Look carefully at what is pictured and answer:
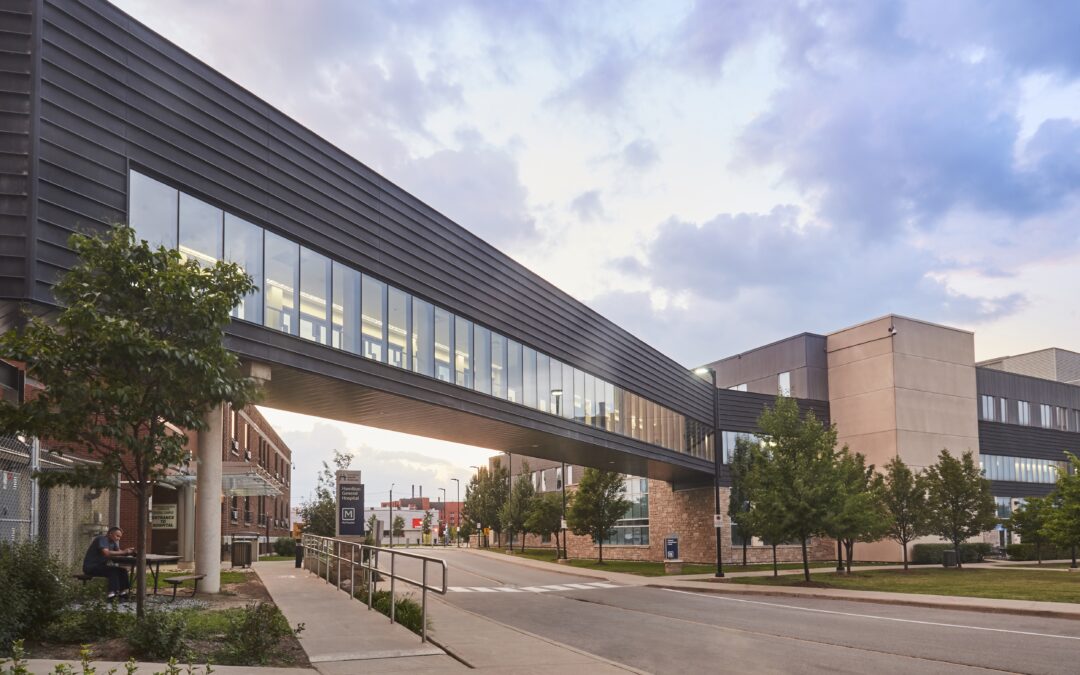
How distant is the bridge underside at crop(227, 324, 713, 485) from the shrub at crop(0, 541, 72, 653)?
3358 mm

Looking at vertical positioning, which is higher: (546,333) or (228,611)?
(546,333)

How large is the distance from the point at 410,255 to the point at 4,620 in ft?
56.0

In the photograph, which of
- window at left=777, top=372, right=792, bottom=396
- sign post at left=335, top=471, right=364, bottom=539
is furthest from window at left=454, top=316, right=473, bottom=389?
window at left=777, top=372, right=792, bottom=396

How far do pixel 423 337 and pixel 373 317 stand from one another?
2383mm

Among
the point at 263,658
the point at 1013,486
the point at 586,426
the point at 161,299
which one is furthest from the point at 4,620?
the point at 1013,486

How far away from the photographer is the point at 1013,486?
199 feet

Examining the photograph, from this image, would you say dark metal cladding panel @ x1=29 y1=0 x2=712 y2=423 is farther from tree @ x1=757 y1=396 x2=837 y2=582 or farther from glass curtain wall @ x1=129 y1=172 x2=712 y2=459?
tree @ x1=757 y1=396 x2=837 y2=582

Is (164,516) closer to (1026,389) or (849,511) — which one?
(849,511)

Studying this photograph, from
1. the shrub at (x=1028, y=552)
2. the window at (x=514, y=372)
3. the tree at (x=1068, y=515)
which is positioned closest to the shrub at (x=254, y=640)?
the window at (x=514, y=372)

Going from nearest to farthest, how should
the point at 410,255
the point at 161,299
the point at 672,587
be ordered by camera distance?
the point at 161,299, the point at 410,255, the point at 672,587

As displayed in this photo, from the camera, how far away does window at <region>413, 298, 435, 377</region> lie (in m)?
25.8

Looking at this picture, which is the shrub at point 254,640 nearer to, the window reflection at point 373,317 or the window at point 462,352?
the window reflection at point 373,317

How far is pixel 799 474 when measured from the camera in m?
32.6

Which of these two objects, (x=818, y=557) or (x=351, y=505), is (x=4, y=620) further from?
(x=818, y=557)
